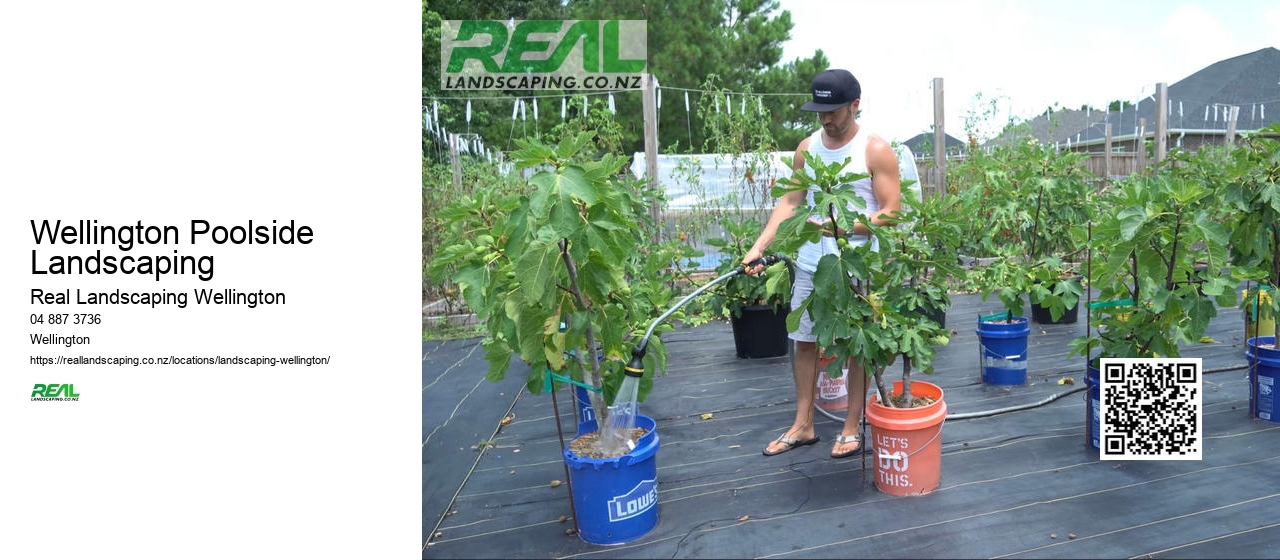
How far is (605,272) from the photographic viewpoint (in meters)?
2.25

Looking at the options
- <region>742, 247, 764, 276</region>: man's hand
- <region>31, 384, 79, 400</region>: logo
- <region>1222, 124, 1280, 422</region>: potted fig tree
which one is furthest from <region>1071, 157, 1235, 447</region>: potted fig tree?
<region>31, 384, 79, 400</region>: logo

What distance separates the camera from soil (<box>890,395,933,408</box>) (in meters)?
2.69

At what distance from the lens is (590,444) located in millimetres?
2514

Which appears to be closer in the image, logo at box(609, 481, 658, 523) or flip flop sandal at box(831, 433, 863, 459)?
logo at box(609, 481, 658, 523)

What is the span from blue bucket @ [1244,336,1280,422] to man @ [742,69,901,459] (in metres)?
1.60

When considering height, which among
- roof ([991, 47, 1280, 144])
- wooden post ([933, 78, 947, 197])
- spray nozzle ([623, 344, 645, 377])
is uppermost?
roof ([991, 47, 1280, 144])

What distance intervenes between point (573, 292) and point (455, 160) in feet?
15.5

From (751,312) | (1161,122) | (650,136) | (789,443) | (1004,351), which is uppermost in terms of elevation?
(1161,122)

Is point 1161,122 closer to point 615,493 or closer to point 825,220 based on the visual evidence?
point 825,220

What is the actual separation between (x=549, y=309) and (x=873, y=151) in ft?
4.23

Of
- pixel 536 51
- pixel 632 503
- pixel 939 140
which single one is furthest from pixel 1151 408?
pixel 536 51

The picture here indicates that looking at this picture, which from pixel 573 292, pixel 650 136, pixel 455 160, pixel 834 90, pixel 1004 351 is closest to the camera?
pixel 573 292

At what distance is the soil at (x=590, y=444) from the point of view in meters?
2.40

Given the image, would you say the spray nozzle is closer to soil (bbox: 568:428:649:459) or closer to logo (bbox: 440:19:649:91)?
soil (bbox: 568:428:649:459)
